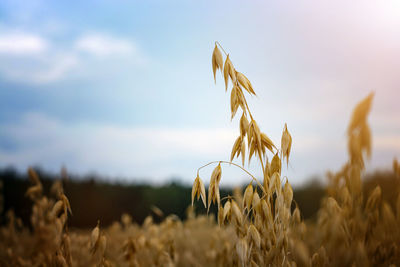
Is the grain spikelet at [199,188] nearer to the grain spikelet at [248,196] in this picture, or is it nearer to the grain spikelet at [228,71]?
the grain spikelet at [248,196]

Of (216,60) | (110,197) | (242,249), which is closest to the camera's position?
(242,249)

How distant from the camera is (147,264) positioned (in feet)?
7.73

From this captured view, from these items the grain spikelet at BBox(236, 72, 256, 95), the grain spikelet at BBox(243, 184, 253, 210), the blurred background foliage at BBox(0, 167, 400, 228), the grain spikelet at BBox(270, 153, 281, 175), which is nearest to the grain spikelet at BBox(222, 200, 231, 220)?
the grain spikelet at BBox(243, 184, 253, 210)

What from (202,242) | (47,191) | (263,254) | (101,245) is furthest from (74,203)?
(263,254)

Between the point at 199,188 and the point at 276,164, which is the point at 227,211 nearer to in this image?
the point at 199,188

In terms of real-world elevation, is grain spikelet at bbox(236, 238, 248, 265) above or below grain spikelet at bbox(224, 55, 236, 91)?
below

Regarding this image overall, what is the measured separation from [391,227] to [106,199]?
619cm

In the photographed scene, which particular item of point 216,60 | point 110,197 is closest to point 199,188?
point 216,60

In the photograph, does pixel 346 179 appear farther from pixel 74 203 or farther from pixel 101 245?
pixel 74 203

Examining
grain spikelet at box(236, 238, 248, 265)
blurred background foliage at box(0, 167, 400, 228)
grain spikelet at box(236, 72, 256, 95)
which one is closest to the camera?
grain spikelet at box(236, 238, 248, 265)

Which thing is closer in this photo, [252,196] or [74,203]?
[252,196]

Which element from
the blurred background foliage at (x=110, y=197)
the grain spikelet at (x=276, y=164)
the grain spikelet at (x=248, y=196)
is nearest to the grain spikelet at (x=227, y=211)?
the grain spikelet at (x=248, y=196)

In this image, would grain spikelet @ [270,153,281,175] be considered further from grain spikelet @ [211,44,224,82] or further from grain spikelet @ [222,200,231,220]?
grain spikelet @ [211,44,224,82]

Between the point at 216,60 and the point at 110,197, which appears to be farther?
Answer: the point at 110,197
